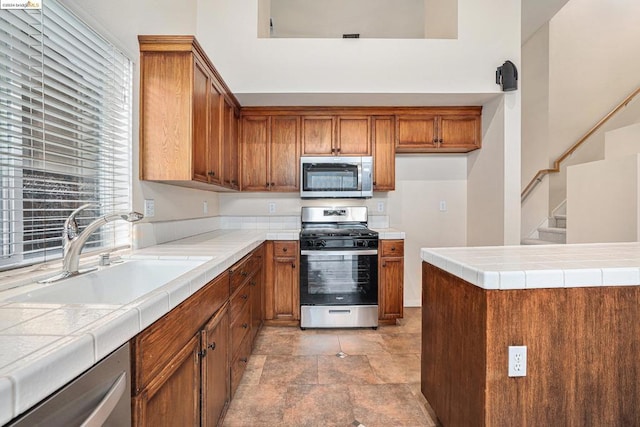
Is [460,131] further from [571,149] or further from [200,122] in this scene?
[200,122]

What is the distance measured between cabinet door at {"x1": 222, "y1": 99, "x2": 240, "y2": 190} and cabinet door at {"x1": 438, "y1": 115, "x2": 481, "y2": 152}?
214 centimetres

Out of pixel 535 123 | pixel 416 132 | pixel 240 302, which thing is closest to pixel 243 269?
pixel 240 302

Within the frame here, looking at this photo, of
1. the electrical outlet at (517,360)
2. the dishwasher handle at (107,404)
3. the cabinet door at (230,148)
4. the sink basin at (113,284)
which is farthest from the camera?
the cabinet door at (230,148)

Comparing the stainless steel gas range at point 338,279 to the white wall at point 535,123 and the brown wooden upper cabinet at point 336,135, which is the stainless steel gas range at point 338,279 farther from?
the white wall at point 535,123

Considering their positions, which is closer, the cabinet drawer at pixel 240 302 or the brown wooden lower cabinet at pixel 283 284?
the cabinet drawer at pixel 240 302

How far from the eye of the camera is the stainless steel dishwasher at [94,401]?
1.81 feet

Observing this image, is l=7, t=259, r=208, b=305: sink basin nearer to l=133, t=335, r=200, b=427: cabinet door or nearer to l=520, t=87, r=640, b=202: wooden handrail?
l=133, t=335, r=200, b=427: cabinet door

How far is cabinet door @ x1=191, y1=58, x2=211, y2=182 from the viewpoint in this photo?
2.00 metres

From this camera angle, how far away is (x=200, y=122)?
212cm

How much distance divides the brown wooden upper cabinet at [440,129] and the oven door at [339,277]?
50.8 inches

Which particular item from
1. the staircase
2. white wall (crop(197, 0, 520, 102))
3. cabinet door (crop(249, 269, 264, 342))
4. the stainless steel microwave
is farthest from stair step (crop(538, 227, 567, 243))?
cabinet door (crop(249, 269, 264, 342))

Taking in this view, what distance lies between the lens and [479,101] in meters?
3.23

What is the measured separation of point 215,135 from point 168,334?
5.83 ft

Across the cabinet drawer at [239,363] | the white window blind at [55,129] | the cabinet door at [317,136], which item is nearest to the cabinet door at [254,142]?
the cabinet door at [317,136]
